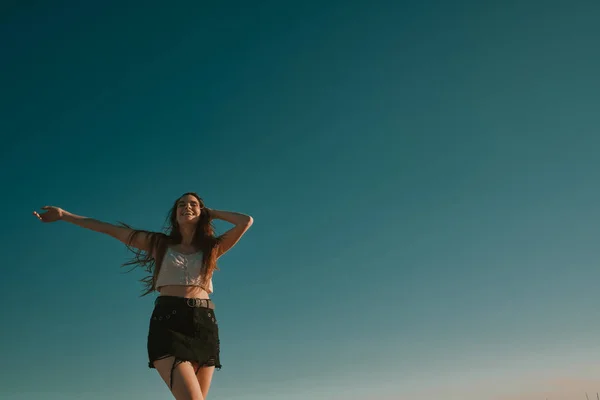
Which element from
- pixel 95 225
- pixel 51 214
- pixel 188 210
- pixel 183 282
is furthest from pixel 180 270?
pixel 51 214

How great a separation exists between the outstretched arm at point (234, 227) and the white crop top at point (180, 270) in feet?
1.82

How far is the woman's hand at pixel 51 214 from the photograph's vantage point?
24.3 feet

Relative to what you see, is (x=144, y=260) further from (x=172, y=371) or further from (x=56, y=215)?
(x=172, y=371)

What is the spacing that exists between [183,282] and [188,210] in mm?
1065

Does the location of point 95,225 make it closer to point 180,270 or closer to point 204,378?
point 180,270

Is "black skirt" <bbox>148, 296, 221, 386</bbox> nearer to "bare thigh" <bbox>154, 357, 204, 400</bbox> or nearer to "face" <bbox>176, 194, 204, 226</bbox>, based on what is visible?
"bare thigh" <bbox>154, 357, 204, 400</bbox>

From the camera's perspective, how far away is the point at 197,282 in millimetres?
7195

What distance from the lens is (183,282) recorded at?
280 inches

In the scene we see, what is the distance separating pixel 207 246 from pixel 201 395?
6.34 ft

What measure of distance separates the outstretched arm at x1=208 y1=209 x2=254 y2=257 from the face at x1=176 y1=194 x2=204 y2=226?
277 millimetres

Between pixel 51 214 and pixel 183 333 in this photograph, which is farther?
pixel 51 214

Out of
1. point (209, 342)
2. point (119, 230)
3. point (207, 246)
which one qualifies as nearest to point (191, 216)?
point (207, 246)

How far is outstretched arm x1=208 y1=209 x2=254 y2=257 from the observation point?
787 centimetres

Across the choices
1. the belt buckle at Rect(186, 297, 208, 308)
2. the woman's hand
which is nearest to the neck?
the belt buckle at Rect(186, 297, 208, 308)
